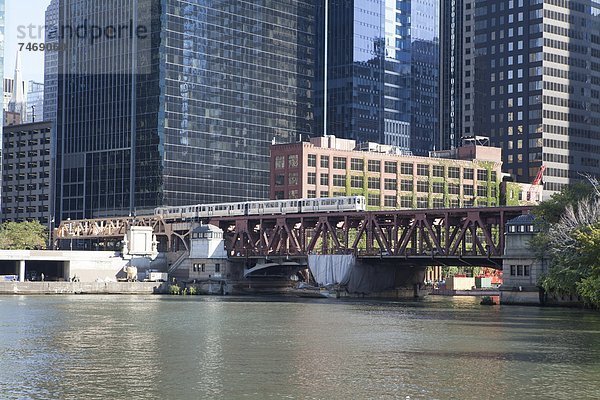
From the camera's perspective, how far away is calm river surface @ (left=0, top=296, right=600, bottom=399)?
65562 mm

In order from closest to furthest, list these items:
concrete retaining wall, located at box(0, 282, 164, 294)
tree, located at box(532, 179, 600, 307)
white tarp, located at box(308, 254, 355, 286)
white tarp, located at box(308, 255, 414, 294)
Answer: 1. tree, located at box(532, 179, 600, 307)
2. concrete retaining wall, located at box(0, 282, 164, 294)
3. white tarp, located at box(308, 255, 414, 294)
4. white tarp, located at box(308, 254, 355, 286)

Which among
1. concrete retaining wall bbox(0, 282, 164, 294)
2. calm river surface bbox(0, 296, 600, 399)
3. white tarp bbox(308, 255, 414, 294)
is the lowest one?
calm river surface bbox(0, 296, 600, 399)

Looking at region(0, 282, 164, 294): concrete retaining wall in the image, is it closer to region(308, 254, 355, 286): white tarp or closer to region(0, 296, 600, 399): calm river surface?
region(308, 254, 355, 286): white tarp

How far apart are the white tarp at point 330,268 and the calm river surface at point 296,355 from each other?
56.5m

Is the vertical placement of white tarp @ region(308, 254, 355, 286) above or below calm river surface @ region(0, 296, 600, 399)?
above

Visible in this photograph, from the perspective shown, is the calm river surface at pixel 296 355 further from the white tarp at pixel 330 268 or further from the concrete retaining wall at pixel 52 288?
the white tarp at pixel 330 268

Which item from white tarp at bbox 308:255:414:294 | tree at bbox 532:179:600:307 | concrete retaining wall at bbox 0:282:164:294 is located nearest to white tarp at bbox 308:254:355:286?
Result: white tarp at bbox 308:255:414:294

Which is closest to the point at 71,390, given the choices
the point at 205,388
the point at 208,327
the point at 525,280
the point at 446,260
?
the point at 205,388

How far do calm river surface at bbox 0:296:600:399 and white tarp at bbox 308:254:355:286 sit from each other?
56545 mm

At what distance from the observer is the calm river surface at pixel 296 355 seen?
215 feet

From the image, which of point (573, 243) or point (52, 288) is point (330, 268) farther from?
point (573, 243)

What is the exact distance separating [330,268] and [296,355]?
112564mm

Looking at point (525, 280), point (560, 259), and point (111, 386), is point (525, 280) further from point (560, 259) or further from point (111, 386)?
point (111, 386)

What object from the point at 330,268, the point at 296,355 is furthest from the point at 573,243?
the point at 296,355
